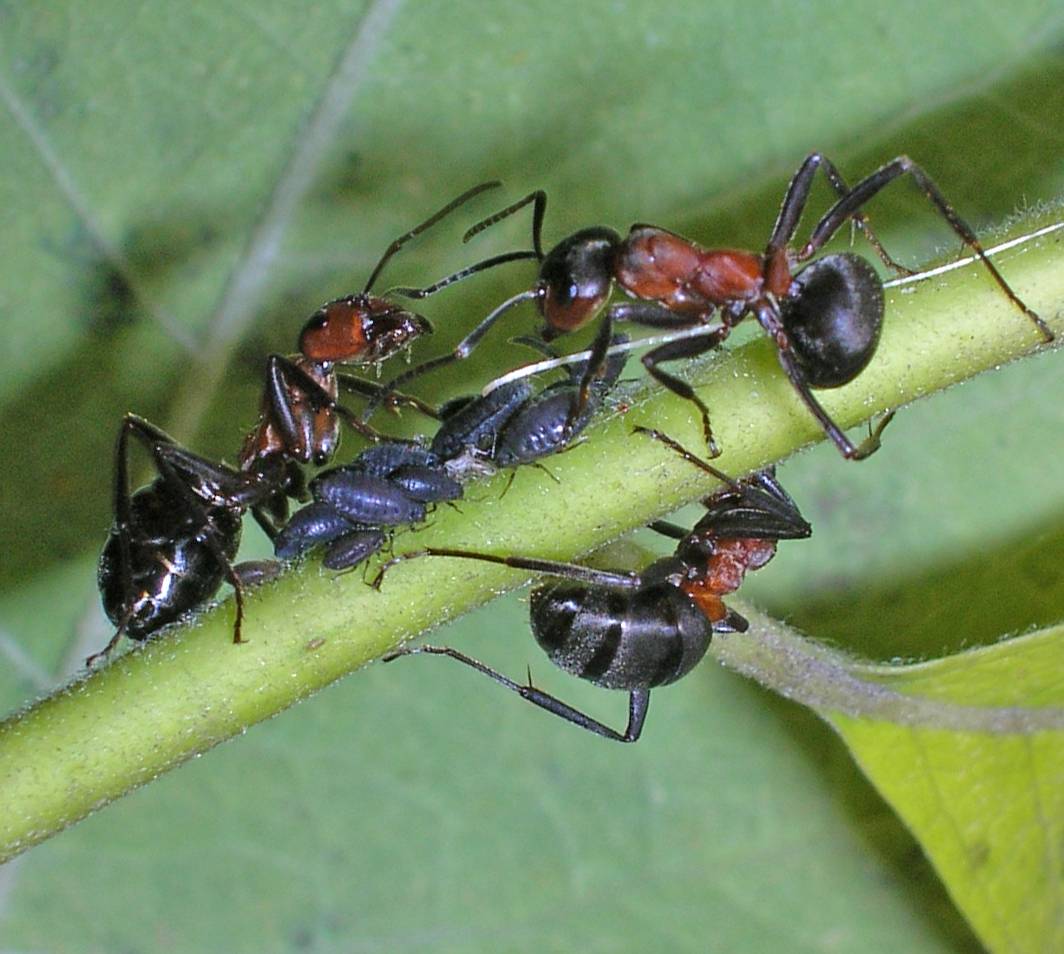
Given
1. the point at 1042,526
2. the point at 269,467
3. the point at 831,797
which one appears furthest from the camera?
the point at 831,797

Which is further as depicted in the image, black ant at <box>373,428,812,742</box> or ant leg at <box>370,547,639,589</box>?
black ant at <box>373,428,812,742</box>

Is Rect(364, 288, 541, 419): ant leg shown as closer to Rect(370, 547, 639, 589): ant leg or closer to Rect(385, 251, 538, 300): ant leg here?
Rect(385, 251, 538, 300): ant leg

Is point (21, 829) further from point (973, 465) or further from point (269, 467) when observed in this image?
point (973, 465)

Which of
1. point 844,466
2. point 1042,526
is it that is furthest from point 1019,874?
point 844,466

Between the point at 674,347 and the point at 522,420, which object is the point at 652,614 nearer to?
the point at 674,347

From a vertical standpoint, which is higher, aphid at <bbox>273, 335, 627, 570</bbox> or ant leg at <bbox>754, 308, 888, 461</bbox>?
ant leg at <bbox>754, 308, 888, 461</bbox>

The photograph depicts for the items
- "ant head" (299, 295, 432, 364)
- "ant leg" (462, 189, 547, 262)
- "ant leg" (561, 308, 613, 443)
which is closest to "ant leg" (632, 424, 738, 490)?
"ant leg" (561, 308, 613, 443)

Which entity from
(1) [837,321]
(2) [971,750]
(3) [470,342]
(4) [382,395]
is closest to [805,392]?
(1) [837,321]

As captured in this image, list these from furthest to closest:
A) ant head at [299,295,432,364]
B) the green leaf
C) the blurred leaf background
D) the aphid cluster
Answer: the blurred leaf background → ant head at [299,295,432,364] → the green leaf → the aphid cluster
